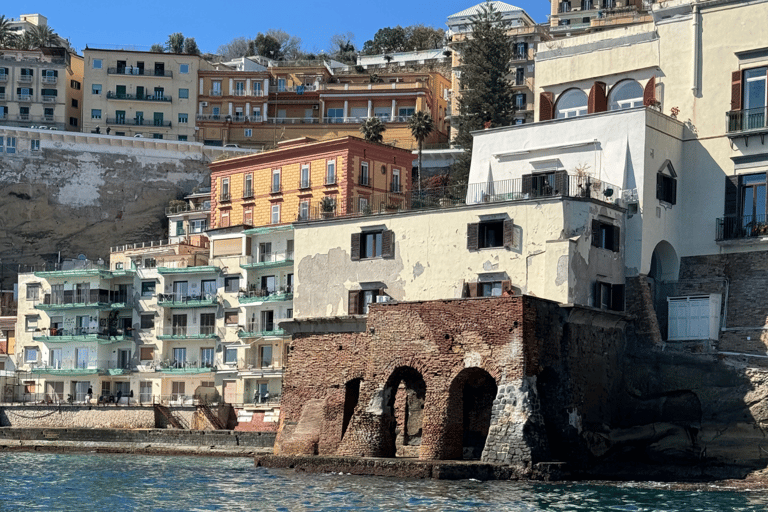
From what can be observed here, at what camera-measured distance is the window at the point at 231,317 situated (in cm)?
7356

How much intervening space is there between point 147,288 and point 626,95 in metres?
34.4

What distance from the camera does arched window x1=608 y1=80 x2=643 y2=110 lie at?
55.4 meters

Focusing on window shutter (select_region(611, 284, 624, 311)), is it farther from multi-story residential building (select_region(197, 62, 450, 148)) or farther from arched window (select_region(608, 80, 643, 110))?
multi-story residential building (select_region(197, 62, 450, 148))

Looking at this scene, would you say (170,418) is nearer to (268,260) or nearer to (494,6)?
(268,260)

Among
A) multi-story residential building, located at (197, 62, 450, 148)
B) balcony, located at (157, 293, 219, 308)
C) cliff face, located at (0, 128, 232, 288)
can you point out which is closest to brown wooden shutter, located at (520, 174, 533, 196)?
balcony, located at (157, 293, 219, 308)

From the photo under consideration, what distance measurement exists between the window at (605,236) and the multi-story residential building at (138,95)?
219 feet

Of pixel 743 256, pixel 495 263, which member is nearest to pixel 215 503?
pixel 495 263

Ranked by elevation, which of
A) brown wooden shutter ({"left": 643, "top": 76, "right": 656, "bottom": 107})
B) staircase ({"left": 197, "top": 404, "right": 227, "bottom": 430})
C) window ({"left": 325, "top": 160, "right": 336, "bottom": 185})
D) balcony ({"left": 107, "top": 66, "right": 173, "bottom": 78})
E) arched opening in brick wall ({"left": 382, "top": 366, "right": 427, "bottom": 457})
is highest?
balcony ({"left": 107, "top": 66, "right": 173, "bottom": 78})

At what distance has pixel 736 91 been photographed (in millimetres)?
52000

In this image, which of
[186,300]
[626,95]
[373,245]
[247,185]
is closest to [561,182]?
[626,95]

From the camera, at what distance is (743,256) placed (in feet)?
168

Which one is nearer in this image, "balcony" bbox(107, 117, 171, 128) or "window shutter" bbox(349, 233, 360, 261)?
"window shutter" bbox(349, 233, 360, 261)

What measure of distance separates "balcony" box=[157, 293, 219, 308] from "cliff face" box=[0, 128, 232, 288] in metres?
21.7

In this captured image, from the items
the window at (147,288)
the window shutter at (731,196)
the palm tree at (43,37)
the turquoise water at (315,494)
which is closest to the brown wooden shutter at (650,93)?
the window shutter at (731,196)
